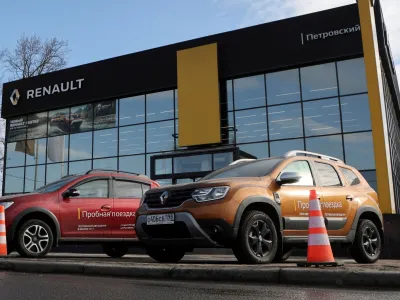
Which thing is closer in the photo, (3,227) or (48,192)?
(3,227)

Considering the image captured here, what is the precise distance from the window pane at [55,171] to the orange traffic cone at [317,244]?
2264 cm

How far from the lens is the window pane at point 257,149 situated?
21.2m

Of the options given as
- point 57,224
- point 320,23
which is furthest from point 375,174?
point 57,224

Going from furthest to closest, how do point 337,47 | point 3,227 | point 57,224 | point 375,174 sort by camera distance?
1. point 337,47
2. point 375,174
3. point 57,224
4. point 3,227

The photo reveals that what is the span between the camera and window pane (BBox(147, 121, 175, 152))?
77.3ft

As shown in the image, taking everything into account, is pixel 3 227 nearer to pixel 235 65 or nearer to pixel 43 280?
pixel 43 280

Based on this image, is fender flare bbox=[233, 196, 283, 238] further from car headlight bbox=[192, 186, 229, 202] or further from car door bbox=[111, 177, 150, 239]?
car door bbox=[111, 177, 150, 239]

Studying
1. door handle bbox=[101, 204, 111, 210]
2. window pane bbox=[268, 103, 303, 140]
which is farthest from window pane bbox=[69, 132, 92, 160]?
door handle bbox=[101, 204, 111, 210]

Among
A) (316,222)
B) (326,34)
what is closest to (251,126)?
(326,34)

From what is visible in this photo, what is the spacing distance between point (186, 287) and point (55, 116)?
81.2ft

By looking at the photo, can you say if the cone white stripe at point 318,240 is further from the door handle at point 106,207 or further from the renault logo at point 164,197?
the door handle at point 106,207

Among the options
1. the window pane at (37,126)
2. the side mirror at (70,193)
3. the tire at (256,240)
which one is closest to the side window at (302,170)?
the tire at (256,240)

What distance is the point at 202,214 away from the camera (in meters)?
6.51

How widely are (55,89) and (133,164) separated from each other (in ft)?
23.7
